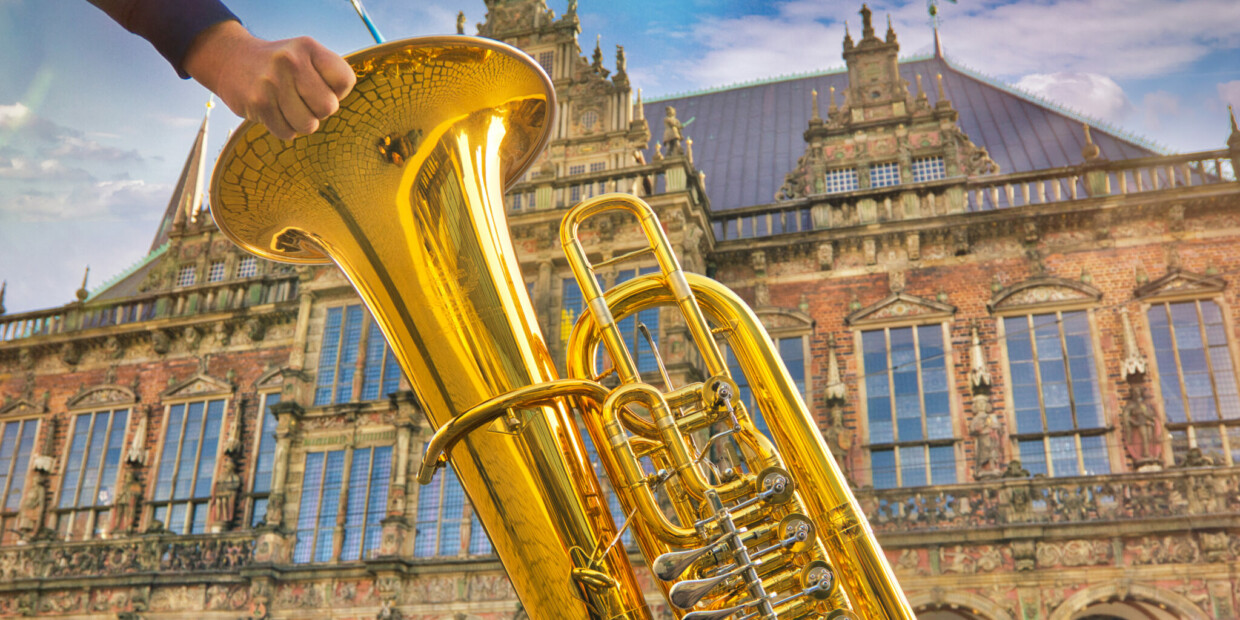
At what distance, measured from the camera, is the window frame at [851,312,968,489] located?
14.0 meters

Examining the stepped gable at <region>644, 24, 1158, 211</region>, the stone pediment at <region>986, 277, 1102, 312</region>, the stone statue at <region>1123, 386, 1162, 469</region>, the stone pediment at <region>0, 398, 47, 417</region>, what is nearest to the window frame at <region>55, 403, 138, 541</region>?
the stone pediment at <region>0, 398, 47, 417</region>

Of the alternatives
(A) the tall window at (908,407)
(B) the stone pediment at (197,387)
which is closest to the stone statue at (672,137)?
(A) the tall window at (908,407)

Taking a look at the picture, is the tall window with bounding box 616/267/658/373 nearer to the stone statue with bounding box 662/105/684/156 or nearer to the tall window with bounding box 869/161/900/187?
the stone statue with bounding box 662/105/684/156

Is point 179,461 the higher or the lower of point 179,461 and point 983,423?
the higher

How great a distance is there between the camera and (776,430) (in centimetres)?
375

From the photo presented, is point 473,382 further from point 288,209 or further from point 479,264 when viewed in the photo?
point 288,209

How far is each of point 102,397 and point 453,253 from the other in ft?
58.1

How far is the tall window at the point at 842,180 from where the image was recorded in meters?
16.9

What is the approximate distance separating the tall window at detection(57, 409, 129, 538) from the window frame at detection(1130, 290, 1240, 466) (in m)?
17.1

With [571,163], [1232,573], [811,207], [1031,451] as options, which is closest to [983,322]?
[1031,451]

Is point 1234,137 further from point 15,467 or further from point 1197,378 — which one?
point 15,467

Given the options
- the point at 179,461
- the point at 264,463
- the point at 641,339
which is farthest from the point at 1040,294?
the point at 179,461

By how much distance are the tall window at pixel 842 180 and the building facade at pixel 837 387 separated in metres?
0.05

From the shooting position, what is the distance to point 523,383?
3.55 m
